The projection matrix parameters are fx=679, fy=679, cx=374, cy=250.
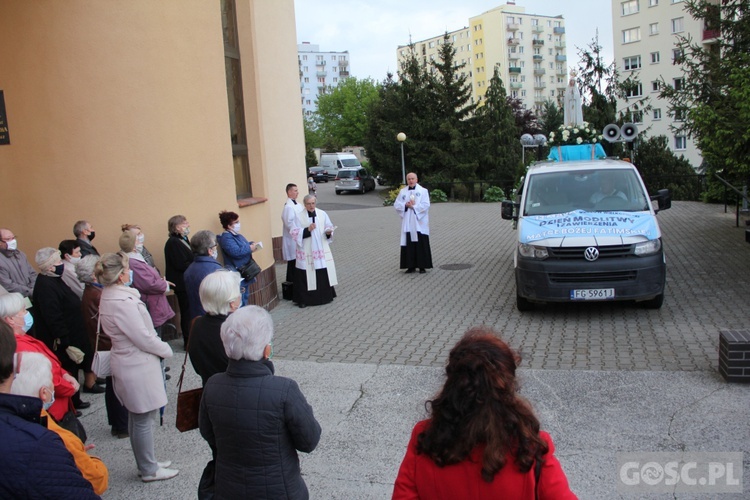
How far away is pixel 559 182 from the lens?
10.0m

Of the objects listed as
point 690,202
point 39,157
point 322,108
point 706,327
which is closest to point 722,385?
point 706,327

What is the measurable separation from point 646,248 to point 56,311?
269 inches

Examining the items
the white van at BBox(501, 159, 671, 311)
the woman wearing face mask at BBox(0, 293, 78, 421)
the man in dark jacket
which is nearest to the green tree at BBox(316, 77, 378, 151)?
the white van at BBox(501, 159, 671, 311)

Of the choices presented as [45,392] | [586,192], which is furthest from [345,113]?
[45,392]

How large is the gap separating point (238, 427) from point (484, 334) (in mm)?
1317

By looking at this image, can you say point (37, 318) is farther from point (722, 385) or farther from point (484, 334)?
point (722, 385)

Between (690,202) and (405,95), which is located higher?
(405,95)

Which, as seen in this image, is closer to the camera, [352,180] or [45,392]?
[45,392]

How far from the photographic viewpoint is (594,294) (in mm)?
8586

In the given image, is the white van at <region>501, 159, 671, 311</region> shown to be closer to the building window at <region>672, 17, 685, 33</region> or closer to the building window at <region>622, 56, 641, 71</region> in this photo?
the building window at <region>672, 17, 685, 33</region>

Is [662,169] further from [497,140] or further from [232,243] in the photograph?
[232,243]

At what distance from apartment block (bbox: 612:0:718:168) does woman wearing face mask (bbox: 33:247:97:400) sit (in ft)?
186

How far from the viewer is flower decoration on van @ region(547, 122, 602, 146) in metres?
14.1

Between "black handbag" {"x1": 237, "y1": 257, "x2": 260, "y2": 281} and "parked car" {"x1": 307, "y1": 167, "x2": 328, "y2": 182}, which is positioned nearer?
"black handbag" {"x1": 237, "y1": 257, "x2": 260, "y2": 281}
